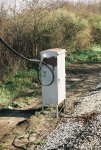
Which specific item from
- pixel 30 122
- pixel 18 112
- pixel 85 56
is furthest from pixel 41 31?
pixel 30 122

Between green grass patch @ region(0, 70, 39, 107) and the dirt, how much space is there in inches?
27.5

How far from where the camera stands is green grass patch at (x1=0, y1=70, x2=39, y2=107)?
13.1 meters

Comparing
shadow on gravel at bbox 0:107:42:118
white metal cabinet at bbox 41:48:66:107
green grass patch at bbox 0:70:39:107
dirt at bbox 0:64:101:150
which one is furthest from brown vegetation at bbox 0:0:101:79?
white metal cabinet at bbox 41:48:66:107

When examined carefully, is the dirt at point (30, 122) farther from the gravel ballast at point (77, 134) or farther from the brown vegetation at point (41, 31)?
the brown vegetation at point (41, 31)

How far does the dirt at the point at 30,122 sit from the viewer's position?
886 cm

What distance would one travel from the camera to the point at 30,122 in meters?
10.1

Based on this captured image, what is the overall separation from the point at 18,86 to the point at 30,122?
452 cm

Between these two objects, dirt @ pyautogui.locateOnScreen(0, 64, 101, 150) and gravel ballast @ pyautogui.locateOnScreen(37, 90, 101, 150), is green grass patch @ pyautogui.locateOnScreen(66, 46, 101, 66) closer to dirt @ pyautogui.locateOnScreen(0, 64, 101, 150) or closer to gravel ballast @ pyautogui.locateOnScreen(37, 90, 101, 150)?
dirt @ pyautogui.locateOnScreen(0, 64, 101, 150)

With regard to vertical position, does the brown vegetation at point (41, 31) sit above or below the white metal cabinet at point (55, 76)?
above

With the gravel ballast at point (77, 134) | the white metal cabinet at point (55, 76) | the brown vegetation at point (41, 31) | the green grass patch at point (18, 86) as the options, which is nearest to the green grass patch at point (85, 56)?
the brown vegetation at point (41, 31)

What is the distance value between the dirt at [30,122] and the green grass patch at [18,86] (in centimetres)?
70

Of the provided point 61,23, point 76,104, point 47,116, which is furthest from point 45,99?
point 61,23

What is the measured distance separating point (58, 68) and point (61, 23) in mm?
12036

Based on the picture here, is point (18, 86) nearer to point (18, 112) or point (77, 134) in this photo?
point (18, 112)
